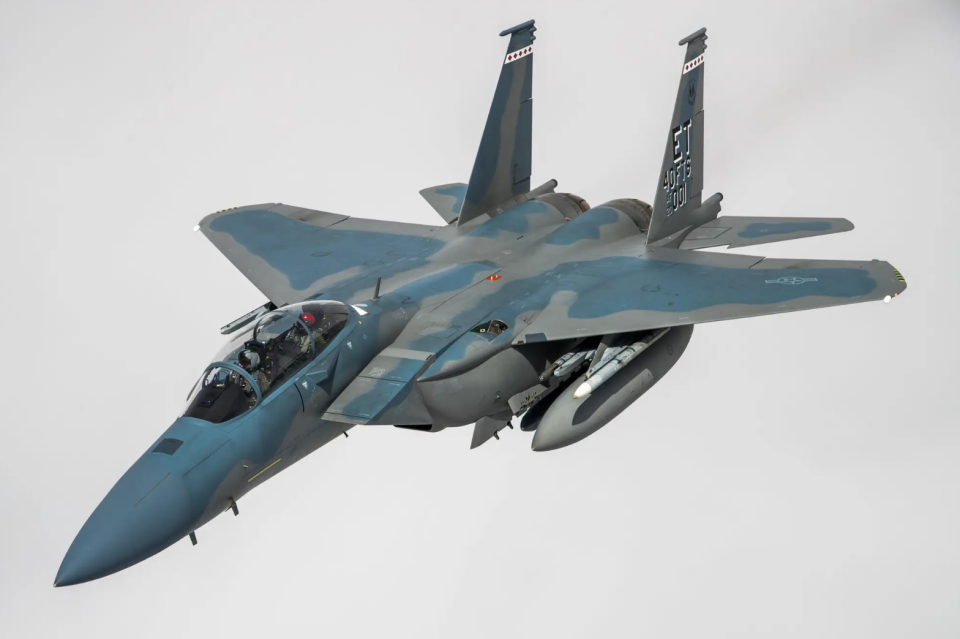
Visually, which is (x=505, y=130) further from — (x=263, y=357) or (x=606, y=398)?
(x=263, y=357)

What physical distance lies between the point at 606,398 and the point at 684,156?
3522 millimetres

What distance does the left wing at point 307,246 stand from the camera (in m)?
12.9

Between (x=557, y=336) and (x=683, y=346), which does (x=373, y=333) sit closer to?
(x=557, y=336)

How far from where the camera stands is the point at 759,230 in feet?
44.4

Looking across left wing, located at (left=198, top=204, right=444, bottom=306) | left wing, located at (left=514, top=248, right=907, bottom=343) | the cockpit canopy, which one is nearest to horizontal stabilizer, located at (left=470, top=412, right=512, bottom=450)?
left wing, located at (left=514, top=248, right=907, bottom=343)

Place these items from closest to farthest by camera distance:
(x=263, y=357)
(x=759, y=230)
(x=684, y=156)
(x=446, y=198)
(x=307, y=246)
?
(x=263, y=357)
(x=684, y=156)
(x=759, y=230)
(x=307, y=246)
(x=446, y=198)

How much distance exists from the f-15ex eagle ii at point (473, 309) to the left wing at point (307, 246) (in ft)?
0.11

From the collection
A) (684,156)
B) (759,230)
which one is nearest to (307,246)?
(684,156)

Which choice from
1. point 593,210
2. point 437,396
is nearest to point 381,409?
point 437,396

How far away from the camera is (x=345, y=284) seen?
1248 cm

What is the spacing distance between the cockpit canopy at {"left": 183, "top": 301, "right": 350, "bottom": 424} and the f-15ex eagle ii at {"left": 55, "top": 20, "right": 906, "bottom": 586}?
0.01 metres

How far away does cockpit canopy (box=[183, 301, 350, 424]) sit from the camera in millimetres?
9641

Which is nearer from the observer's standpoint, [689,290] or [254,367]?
[254,367]

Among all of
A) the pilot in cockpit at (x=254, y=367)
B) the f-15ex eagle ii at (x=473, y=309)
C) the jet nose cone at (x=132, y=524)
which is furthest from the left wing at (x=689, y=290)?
the jet nose cone at (x=132, y=524)
